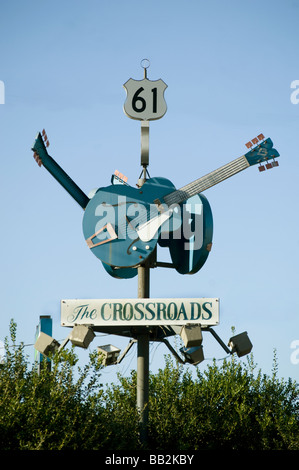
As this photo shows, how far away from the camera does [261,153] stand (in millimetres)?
20922

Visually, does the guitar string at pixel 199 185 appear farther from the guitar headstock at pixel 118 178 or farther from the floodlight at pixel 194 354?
the floodlight at pixel 194 354

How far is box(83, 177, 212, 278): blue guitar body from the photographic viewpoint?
20.6m

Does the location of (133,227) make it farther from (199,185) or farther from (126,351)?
(126,351)

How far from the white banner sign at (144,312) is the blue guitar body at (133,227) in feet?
4.23

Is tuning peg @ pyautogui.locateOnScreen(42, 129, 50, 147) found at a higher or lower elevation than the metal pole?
higher

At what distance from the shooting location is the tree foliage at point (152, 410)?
61.1 feet

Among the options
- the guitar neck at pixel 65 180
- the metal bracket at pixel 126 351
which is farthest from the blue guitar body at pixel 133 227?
the metal bracket at pixel 126 351

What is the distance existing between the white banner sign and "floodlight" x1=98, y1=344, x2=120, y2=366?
2.26ft

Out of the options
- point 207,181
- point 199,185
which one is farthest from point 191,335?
point 207,181

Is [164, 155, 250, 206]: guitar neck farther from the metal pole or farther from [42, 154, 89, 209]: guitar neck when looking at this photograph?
[42, 154, 89, 209]: guitar neck

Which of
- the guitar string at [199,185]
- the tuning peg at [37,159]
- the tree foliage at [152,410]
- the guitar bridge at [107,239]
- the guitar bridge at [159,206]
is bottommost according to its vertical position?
the tree foliage at [152,410]

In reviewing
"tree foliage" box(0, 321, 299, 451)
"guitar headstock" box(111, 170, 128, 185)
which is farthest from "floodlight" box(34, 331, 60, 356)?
"guitar headstock" box(111, 170, 128, 185)
